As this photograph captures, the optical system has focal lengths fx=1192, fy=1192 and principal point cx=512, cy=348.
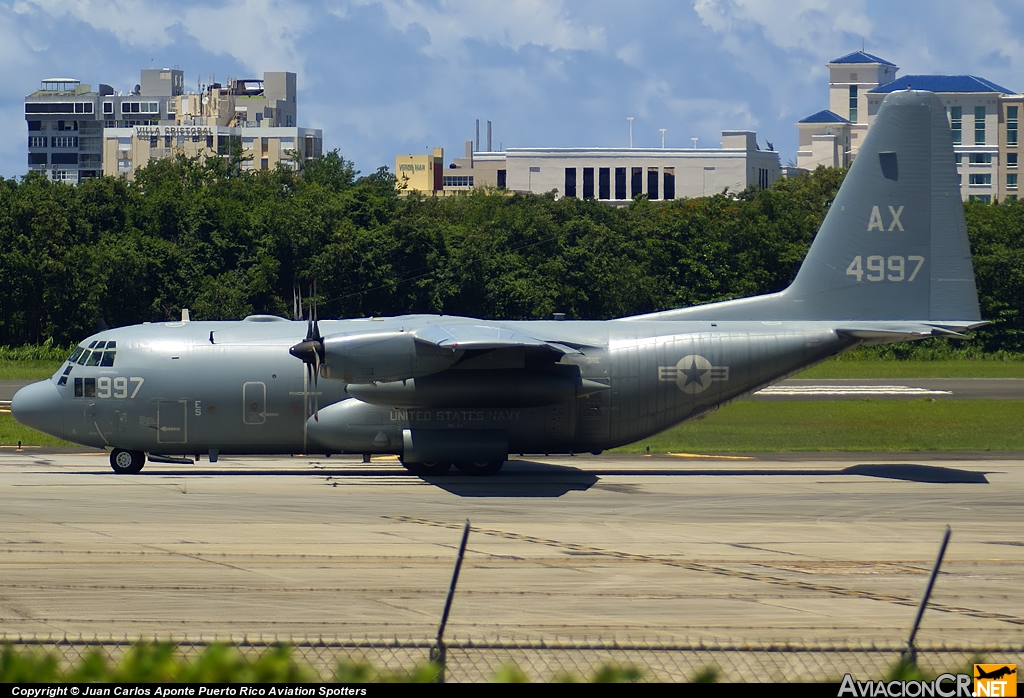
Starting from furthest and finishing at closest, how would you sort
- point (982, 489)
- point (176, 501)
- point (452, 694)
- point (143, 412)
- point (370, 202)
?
point (370, 202)
point (143, 412)
point (982, 489)
point (176, 501)
point (452, 694)

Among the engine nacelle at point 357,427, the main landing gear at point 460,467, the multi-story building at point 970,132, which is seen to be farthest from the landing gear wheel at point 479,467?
the multi-story building at point 970,132

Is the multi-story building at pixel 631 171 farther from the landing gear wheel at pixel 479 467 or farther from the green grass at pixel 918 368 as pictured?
the landing gear wheel at pixel 479 467

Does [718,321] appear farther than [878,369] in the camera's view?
No

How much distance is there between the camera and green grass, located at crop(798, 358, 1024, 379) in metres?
60.5

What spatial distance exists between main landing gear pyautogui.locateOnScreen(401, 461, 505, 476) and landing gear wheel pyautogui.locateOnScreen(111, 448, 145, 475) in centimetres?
649

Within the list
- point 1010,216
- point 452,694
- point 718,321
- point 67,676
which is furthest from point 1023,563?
point 1010,216

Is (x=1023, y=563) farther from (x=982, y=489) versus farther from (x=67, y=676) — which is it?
(x=67, y=676)

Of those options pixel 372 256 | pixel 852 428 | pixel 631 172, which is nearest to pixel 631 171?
pixel 631 172

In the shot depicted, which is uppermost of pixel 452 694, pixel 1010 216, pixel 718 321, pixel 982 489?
pixel 1010 216

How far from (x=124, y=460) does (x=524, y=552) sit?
535 inches

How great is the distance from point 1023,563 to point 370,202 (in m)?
65.8

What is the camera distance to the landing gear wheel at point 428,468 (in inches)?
1091

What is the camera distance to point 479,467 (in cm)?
2761

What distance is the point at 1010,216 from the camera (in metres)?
88.3
